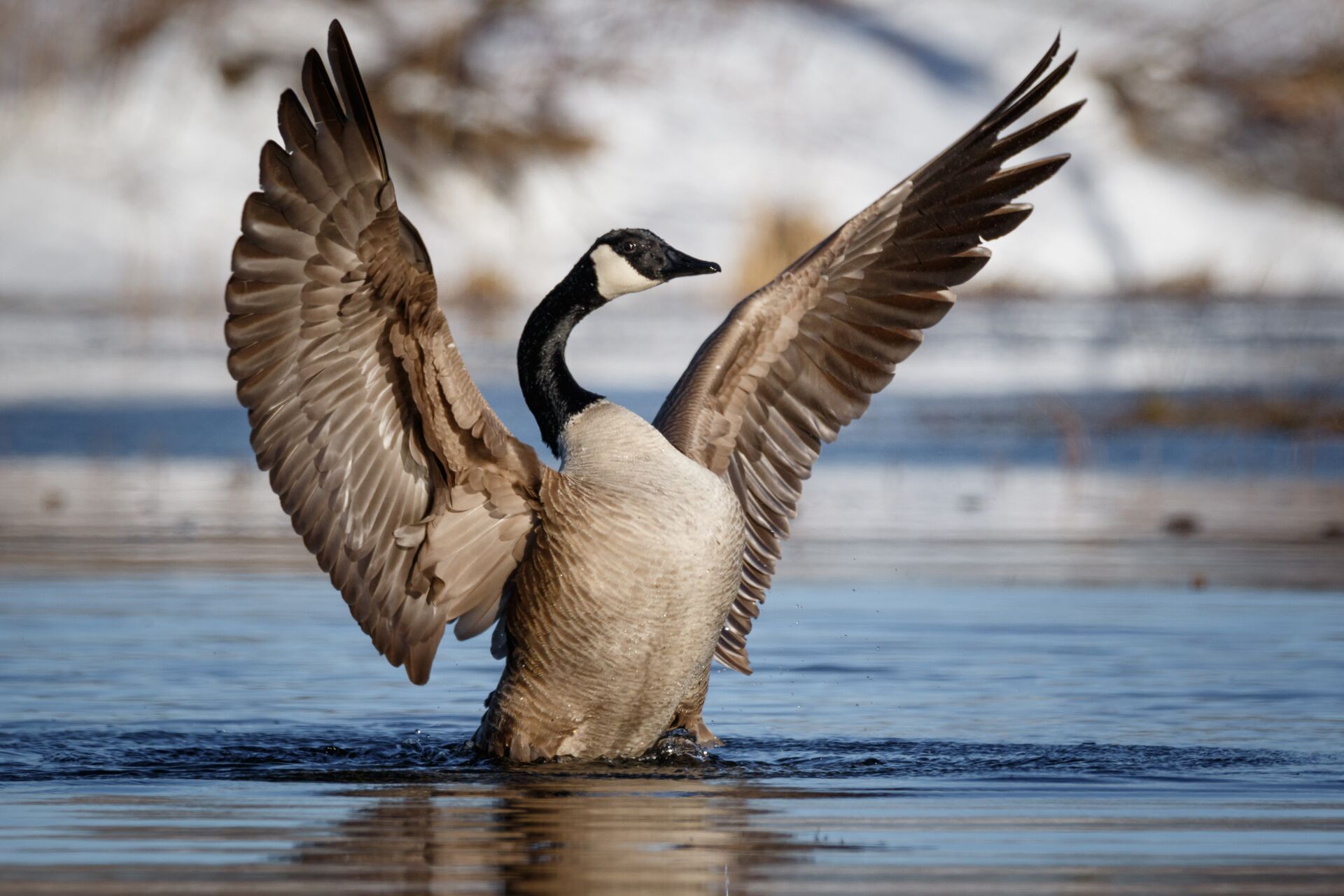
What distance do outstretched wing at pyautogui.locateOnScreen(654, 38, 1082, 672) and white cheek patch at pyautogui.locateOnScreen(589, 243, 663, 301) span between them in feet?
2.14

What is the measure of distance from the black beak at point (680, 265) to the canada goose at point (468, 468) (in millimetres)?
14

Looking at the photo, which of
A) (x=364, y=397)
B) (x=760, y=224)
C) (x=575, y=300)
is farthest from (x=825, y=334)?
(x=760, y=224)

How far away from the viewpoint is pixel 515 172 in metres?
28.6

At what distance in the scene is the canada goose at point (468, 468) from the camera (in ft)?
19.1

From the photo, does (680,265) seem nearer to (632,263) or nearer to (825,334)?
(632,263)

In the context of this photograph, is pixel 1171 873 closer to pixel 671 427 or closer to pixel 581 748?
pixel 581 748

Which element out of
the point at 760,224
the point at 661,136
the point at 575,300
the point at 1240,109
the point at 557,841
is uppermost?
the point at 1240,109

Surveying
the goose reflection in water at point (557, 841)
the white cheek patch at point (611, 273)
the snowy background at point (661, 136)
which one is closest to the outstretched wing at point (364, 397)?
the white cheek patch at point (611, 273)

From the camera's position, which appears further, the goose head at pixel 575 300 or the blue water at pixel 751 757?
the goose head at pixel 575 300

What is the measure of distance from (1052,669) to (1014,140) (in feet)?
6.24

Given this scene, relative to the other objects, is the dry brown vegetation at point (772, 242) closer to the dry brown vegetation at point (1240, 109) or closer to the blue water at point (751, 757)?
the dry brown vegetation at point (1240, 109)

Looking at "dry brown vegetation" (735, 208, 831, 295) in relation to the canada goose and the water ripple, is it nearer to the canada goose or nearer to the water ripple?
the canada goose

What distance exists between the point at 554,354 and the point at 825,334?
4.18 ft

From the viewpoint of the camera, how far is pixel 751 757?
6.27m
